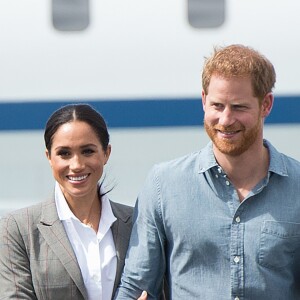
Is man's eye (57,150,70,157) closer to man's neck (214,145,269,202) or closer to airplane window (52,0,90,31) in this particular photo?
man's neck (214,145,269,202)

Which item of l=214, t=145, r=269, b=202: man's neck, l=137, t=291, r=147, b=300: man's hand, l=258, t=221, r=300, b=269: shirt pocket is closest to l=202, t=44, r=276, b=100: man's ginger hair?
l=214, t=145, r=269, b=202: man's neck

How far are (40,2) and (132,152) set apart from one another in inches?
26.2

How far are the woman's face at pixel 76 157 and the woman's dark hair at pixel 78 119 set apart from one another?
12mm

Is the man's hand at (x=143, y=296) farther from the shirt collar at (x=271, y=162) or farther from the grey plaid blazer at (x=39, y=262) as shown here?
the shirt collar at (x=271, y=162)

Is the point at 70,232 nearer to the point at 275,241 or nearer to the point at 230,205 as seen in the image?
the point at 230,205

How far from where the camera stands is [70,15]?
339 centimetres

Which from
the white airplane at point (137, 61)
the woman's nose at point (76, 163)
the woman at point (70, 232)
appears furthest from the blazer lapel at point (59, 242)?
the white airplane at point (137, 61)

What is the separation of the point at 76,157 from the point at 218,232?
1.48 feet

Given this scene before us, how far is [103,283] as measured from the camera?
2326mm

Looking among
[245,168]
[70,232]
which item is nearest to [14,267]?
[70,232]

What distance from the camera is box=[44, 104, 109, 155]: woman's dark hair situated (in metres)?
2.39

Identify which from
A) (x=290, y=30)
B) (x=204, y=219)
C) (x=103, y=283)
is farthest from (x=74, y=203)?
(x=290, y=30)

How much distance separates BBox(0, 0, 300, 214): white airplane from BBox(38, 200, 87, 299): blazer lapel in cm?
103

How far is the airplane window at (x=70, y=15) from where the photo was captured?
3389 millimetres
